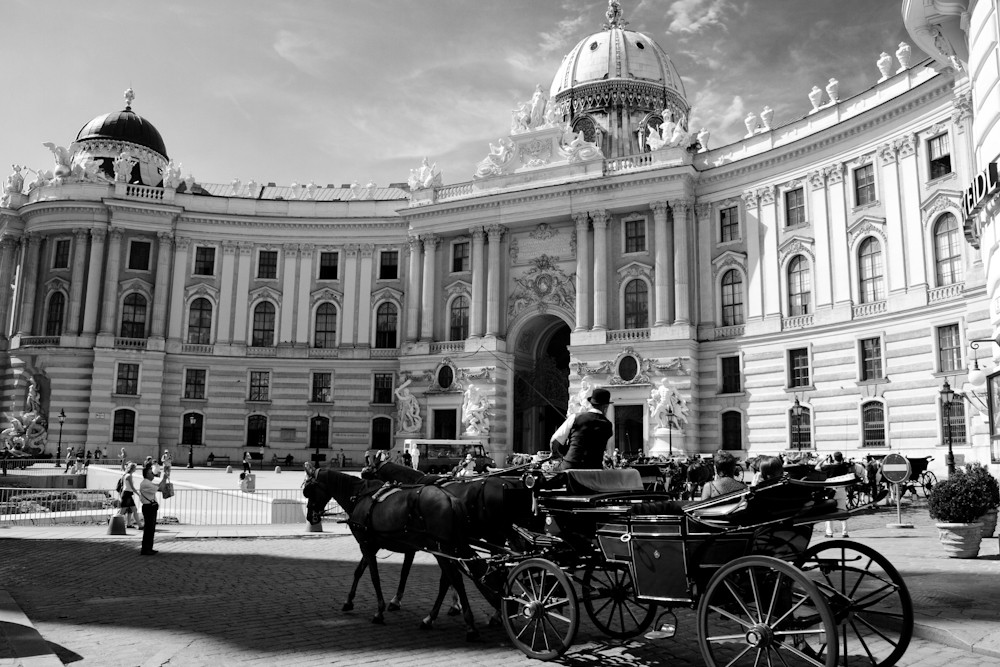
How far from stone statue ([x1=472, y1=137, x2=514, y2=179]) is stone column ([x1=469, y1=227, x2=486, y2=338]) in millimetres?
3542

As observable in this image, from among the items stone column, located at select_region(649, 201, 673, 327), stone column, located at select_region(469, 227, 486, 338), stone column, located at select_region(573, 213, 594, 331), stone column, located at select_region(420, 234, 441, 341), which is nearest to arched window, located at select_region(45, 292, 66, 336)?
stone column, located at select_region(420, 234, 441, 341)

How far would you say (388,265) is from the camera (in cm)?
5303

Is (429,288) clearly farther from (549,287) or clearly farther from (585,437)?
(585,437)

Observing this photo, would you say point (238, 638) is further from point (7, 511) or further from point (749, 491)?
point (7, 511)

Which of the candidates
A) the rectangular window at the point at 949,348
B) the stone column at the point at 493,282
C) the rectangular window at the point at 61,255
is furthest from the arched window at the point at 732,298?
the rectangular window at the point at 61,255

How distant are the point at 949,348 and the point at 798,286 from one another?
8.33 m

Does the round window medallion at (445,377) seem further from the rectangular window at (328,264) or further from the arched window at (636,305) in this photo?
the rectangular window at (328,264)

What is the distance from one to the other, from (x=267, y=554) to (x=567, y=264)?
1265 inches

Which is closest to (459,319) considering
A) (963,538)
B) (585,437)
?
(963,538)

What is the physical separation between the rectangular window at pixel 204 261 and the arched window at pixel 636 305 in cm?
2742

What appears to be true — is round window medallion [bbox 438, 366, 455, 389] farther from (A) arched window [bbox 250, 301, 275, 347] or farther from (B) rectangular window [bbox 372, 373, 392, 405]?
(A) arched window [bbox 250, 301, 275, 347]

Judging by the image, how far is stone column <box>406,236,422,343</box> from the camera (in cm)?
4950

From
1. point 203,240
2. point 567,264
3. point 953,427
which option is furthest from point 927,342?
point 203,240

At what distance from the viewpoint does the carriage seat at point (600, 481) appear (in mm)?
8453
